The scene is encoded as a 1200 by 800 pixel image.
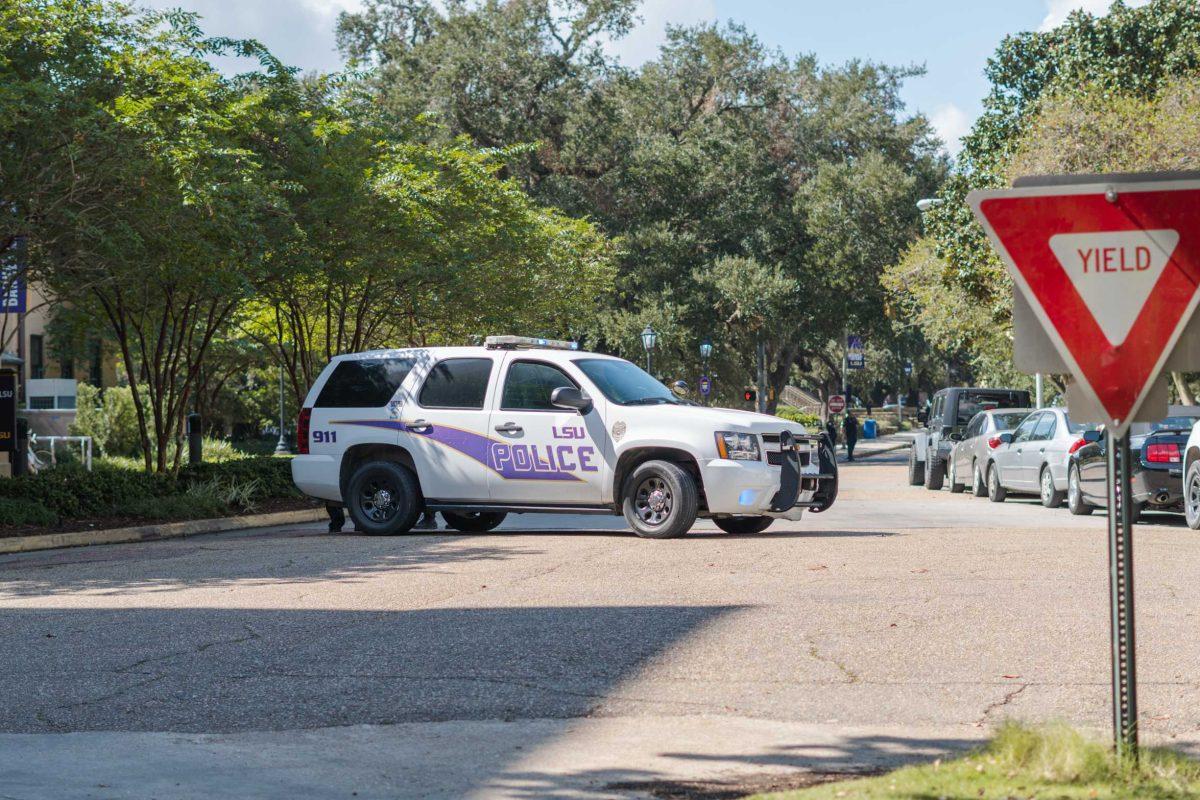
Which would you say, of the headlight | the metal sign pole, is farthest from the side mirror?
the metal sign pole

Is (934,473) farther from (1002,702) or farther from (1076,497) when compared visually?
(1002,702)

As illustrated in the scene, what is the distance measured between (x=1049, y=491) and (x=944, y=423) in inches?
342

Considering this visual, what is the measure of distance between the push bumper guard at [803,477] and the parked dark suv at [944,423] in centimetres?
1332

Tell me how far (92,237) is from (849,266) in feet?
122

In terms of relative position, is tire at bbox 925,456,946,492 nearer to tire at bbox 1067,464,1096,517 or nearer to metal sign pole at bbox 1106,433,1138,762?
tire at bbox 1067,464,1096,517

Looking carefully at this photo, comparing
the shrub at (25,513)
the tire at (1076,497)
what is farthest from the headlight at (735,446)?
the shrub at (25,513)

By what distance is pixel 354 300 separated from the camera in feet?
93.6

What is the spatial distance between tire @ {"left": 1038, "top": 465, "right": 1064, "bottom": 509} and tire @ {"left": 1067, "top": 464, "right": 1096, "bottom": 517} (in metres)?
0.96

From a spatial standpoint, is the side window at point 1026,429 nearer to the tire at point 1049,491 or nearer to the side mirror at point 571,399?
the tire at point 1049,491

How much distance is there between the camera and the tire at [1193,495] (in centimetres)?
1730

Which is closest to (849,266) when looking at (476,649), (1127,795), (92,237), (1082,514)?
(1082,514)

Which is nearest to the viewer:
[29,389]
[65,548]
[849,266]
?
[65,548]

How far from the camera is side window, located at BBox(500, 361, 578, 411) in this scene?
15.8 meters

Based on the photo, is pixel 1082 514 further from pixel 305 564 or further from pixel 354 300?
pixel 354 300
